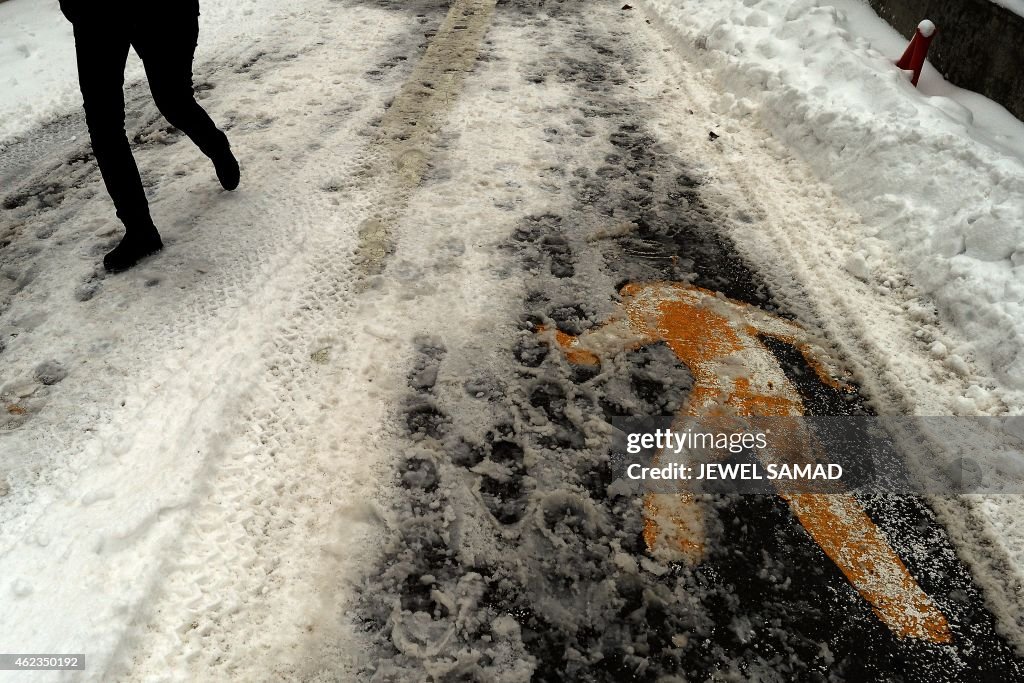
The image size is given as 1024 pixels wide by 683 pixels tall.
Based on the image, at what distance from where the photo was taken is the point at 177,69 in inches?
116

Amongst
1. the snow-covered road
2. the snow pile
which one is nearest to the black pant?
the snow-covered road

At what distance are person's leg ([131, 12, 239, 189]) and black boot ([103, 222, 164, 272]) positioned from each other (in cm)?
56

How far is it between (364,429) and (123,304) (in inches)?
53.3

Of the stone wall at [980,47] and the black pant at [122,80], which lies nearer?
the black pant at [122,80]

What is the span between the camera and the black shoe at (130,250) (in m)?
2.90

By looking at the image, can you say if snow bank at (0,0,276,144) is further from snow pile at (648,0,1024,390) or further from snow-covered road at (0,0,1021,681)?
snow pile at (648,0,1024,390)

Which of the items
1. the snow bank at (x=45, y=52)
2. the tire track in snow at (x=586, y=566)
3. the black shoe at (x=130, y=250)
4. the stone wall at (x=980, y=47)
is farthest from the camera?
the snow bank at (x=45, y=52)

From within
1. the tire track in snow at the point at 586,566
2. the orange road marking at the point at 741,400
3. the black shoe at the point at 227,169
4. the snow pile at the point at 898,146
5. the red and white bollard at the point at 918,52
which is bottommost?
the tire track in snow at the point at 586,566

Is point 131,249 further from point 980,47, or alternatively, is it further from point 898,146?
point 980,47

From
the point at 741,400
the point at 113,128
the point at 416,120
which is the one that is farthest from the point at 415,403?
the point at 416,120

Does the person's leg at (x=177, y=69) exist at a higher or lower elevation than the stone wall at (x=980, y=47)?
lower

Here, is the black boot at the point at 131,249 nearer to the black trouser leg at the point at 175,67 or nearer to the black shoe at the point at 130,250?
the black shoe at the point at 130,250

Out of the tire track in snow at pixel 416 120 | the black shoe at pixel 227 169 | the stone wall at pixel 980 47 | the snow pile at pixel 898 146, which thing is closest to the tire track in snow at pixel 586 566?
the snow pile at pixel 898 146

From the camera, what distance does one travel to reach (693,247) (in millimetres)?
3168
